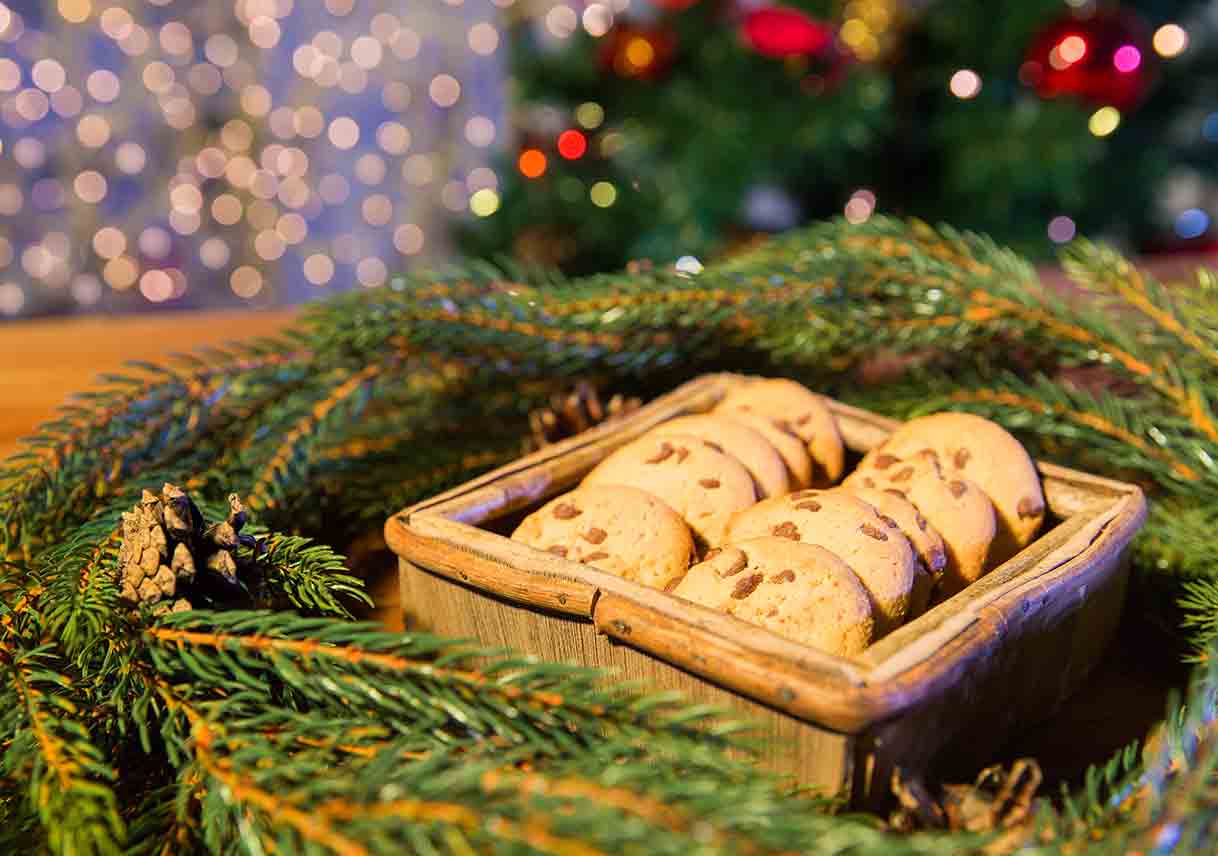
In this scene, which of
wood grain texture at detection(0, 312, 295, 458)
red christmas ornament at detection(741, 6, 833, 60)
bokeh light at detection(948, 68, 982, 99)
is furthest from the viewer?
bokeh light at detection(948, 68, 982, 99)

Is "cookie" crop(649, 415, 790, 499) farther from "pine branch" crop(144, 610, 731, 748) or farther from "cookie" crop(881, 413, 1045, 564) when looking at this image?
"pine branch" crop(144, 610, 731, 748)

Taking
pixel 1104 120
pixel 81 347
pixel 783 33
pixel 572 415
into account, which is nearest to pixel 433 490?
pixel 572 415

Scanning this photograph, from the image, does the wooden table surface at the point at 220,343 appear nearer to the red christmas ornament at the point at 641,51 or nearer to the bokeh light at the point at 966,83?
the red christmas ornament at the point at 641,51

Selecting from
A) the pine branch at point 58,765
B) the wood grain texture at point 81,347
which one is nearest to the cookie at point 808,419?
the pine branch at point 58,765

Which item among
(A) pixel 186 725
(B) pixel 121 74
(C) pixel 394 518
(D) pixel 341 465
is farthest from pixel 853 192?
(B) pixel 121 74

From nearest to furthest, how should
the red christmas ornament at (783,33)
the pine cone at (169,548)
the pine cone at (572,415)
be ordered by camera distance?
the pine cone at (169,548) → the pine cone at (572,415) → the red christmas ornament at (783,33)

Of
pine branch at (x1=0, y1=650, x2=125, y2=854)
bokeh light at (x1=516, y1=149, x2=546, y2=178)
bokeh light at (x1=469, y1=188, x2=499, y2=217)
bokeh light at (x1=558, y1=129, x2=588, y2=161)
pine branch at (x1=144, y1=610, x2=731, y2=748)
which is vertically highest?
bokeh light at (x1=558, y1=129, x2=588, y2=161)

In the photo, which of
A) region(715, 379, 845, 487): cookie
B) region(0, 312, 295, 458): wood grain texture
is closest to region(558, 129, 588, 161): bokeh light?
region(0, 312, 295, 458): wood grain texture
